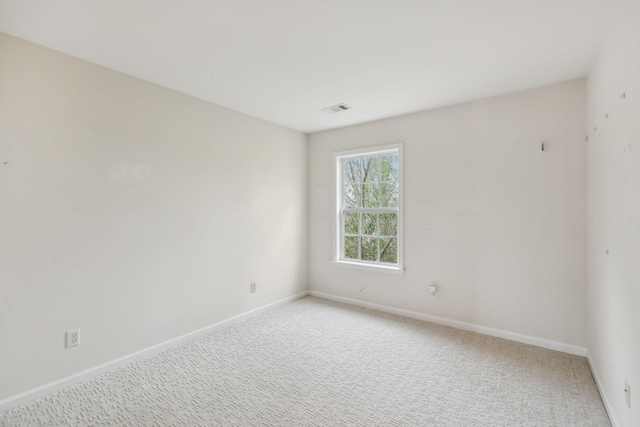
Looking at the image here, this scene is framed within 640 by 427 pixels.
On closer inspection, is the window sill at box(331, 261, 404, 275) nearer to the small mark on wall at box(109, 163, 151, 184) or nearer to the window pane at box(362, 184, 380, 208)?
the window pane at box(362, 184, 380, 208)

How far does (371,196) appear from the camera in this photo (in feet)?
12.9

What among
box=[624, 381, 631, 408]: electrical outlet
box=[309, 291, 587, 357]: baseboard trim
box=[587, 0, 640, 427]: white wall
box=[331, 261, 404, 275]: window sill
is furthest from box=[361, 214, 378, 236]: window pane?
box=[624, 381, 631, 408]: electrical outlet

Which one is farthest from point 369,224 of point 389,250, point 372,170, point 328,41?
point 328,41

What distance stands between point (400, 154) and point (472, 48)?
1528 mm

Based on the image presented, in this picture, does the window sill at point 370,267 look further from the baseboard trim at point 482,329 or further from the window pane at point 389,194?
the window pane at point 389,194

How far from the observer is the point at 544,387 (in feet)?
6.79

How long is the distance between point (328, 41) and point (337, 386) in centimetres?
244

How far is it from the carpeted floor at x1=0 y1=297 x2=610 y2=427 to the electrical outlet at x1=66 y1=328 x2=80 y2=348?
0.30 metres

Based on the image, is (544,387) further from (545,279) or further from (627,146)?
(627,146)

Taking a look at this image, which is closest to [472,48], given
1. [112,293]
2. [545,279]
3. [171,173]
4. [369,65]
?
[369,65]

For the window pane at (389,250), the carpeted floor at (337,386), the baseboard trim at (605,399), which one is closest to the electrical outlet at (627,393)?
the baseboard trim at (605,399)

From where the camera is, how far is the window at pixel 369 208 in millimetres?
3682

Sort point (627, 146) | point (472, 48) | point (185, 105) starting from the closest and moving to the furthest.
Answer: point (627, 146)
point (472, 48)
point (185, 105)

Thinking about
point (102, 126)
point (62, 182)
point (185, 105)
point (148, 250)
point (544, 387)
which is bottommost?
point (544, 387)
